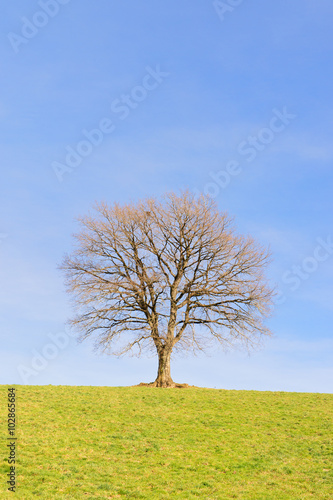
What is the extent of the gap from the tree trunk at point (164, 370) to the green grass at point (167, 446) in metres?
4.00

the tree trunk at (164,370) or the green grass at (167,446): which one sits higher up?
the tree trunk at (164,370)

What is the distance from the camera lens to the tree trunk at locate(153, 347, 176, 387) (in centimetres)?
3753

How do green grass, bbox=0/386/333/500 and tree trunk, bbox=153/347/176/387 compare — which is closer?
green grass, bbox=0/386/333/500

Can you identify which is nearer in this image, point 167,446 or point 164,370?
point 167,446

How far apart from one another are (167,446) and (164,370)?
15144 millimetres

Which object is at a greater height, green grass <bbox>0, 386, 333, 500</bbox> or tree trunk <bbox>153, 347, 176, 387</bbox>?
tree trunk <bbox>153, 347, 176, 387</bbox>

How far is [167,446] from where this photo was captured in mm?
22547

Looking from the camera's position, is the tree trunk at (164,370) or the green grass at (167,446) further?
the tree trunk at (164,370)

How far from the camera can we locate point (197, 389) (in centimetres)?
3662

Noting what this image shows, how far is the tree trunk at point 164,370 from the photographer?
37531mm

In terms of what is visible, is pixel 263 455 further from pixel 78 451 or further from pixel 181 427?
pixel 78 451

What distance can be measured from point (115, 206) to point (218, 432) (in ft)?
68.9

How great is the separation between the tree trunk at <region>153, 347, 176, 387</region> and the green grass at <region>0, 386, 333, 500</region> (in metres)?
4.00

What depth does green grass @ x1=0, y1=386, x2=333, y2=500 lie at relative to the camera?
1808cm
